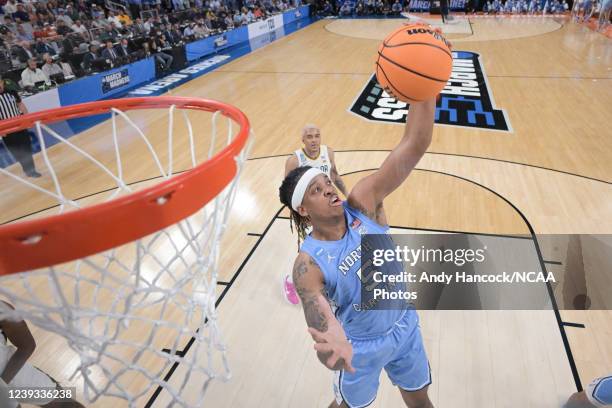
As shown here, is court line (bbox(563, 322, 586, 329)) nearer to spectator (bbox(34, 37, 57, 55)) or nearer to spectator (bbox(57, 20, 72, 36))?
spectator (bbox(34, 37, 57, 55))

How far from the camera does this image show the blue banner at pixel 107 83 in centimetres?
860

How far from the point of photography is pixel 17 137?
6188 mm

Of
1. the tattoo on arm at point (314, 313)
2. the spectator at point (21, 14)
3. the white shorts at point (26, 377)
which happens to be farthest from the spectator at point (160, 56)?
the tattoo on arm at point (314, 313)

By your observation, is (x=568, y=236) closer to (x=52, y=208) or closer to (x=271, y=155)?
(x=271, y=155)

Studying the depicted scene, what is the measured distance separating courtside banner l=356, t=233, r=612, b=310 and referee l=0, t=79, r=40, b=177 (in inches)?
214

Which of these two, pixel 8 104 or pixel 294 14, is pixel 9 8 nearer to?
pixel 8 104

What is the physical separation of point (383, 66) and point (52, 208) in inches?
203

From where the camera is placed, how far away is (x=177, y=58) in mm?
12047

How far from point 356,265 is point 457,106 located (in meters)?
7.27

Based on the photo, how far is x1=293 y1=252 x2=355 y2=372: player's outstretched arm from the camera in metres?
1.58

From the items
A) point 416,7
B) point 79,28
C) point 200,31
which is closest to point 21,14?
point 79,28

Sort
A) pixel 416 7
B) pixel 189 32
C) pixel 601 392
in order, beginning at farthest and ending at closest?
pixel 416 7 → pixel 189 32 → pixel 601 392

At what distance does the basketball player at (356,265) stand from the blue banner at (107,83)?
27.2 ft

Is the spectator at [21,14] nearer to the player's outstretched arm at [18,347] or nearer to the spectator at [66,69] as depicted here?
the spectator at [66,69]
